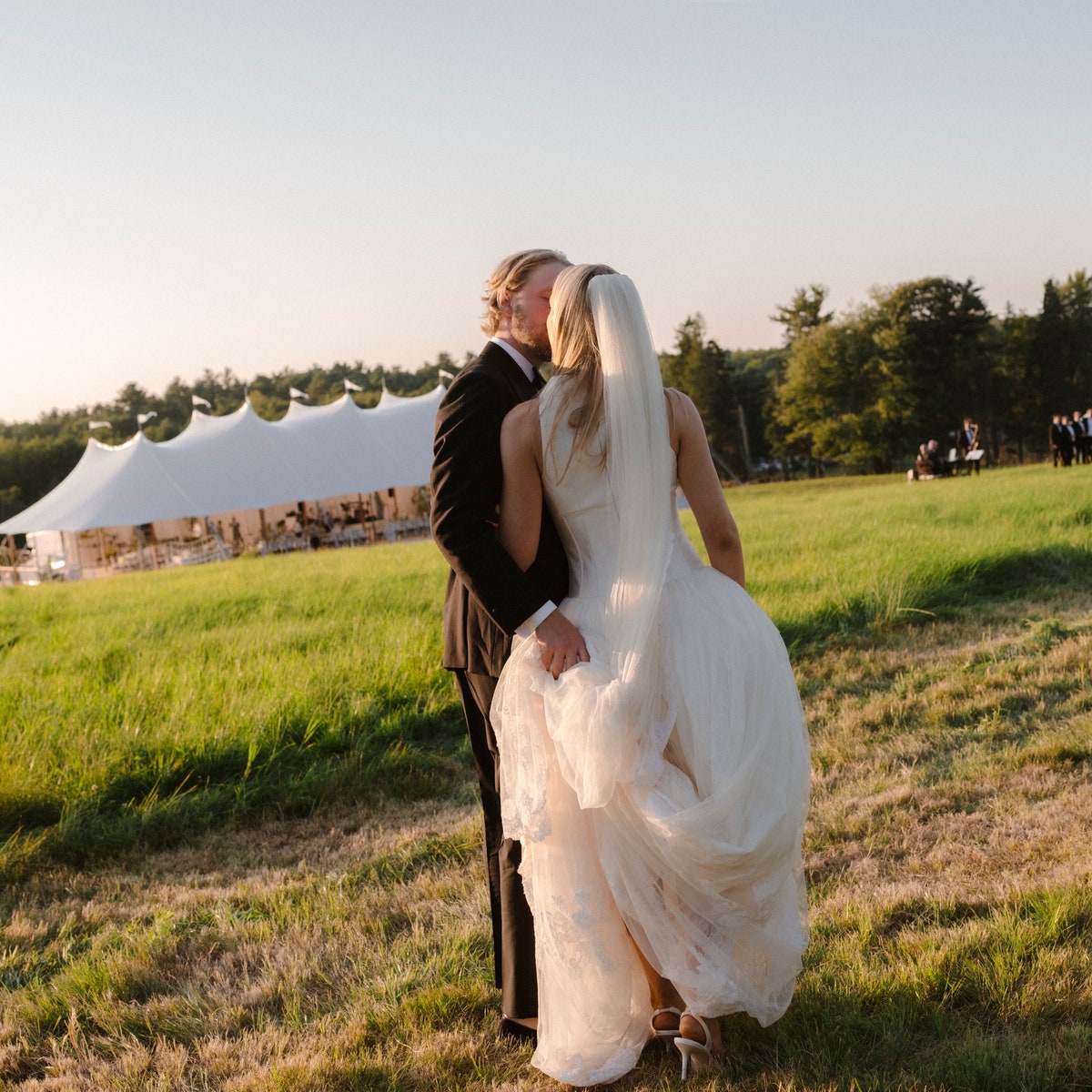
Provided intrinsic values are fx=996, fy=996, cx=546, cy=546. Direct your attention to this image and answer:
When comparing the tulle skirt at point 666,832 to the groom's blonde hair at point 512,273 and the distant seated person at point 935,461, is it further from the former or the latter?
the distant seated person at point 935,461

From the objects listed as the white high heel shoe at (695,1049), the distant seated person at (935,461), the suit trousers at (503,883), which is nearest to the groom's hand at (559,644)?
the suit trousers at (503,883)

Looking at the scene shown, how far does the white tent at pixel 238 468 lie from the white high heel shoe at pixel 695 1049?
2475 cm

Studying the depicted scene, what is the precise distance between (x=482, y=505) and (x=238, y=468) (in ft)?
85.3

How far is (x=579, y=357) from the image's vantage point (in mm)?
2215

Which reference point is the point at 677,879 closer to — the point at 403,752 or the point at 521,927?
the point at 521,927

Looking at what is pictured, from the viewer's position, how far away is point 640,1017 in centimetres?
231

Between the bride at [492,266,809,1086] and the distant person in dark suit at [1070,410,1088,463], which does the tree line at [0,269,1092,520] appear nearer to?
the distant person in dark suit at [1070,410,1088,463]

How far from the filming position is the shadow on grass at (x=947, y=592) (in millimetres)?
6859

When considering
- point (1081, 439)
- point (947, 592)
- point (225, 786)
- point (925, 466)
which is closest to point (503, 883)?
point (225, 786)

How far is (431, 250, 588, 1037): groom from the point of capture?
2301mm

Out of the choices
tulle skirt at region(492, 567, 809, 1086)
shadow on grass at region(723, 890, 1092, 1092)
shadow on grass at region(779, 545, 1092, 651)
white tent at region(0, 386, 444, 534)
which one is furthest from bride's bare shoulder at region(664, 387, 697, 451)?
white tent at region(0, 386, 444, 534)

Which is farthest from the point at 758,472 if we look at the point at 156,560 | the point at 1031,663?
the point at 1031,663

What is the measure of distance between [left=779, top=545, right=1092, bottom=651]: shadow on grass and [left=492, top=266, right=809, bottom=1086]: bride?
172 inches

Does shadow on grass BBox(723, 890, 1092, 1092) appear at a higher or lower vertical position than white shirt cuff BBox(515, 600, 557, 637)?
lower
